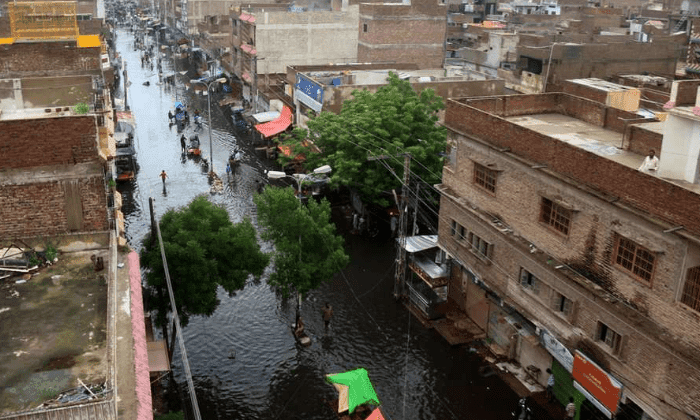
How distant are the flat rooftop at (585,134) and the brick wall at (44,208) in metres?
14.5

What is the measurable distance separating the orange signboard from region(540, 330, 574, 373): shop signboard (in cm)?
37

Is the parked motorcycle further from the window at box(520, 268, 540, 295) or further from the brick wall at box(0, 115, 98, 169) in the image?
the brick wall at box(0, 115, 98, 169)

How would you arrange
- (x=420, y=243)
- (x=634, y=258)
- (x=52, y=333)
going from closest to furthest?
(x=52, y=333) → (x=634, y=258) → (x=420, y=243)

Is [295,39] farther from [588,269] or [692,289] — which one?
→ [692,289]

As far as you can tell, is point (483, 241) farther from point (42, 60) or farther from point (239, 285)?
point (42, 60)

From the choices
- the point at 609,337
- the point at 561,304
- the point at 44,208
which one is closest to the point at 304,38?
the point at 561,304

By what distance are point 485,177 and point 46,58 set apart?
23.4 m

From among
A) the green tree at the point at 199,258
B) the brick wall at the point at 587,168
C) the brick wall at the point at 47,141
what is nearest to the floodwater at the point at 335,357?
the green tree at the point at 199,258

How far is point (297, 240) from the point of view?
27.0 m

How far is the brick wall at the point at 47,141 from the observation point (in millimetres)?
17656

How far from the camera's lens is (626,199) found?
63.6 ft

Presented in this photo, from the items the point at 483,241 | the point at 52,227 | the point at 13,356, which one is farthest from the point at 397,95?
the point at 13,356

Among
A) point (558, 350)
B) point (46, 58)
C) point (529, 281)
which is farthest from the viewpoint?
point (46, 58)

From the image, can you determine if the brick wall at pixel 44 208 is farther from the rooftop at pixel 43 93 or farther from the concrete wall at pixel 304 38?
the concrete wall at pixel 304 38
